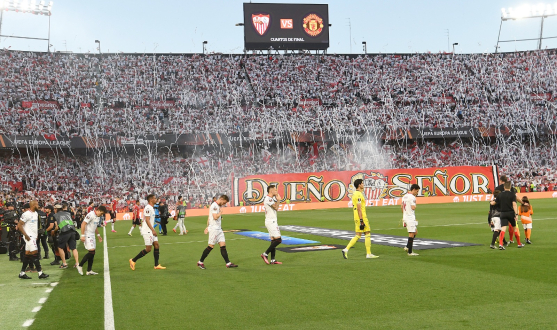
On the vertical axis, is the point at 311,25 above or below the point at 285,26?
above

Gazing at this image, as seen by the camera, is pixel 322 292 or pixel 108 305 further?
pixel 322 292

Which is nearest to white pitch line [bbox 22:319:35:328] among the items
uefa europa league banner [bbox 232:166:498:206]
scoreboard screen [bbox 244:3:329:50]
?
uefa europa league banner [bbox 232:166:498:206]

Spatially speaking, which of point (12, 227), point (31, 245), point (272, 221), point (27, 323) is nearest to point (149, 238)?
point (31, 245)

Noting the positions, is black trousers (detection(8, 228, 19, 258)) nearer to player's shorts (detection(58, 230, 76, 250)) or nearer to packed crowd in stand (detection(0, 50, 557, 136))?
player's shorts (detection(58, 230, 76, 250))

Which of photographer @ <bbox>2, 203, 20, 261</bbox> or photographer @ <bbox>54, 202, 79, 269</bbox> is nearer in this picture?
photographer @ <bbox>54, 202, 79, 269</bbox>

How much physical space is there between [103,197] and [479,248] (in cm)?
3963

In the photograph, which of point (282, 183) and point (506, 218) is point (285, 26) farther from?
point (506, 218)

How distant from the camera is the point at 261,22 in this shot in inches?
2682

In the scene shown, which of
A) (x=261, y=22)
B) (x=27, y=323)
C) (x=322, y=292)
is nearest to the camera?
(x=27, y=323)

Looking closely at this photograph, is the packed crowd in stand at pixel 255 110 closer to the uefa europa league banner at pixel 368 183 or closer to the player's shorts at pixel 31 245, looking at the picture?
the uefa europa league banner at pixel 368 183

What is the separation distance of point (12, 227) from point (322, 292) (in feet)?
43.1

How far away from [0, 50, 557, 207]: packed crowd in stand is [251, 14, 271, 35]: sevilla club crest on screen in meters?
3.77

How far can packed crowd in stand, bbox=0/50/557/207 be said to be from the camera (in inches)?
2133

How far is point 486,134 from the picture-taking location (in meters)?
61.5
